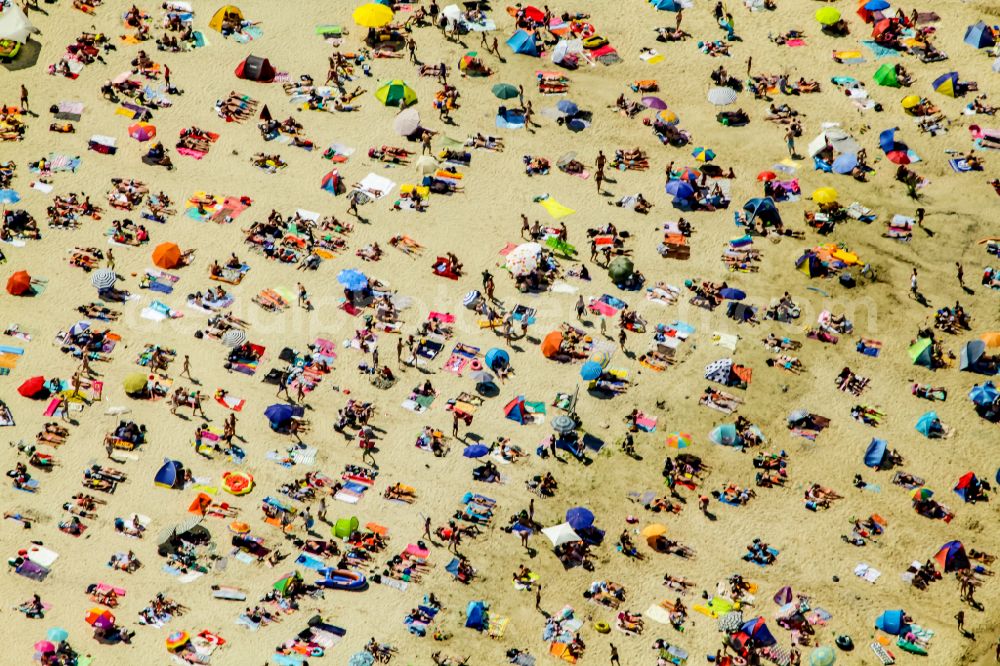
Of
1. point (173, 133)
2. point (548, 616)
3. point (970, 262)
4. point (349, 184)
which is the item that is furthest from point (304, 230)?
point (970, 262)

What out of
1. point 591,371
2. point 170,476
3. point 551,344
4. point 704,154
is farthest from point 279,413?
point 704,154

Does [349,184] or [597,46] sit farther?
[597,46]

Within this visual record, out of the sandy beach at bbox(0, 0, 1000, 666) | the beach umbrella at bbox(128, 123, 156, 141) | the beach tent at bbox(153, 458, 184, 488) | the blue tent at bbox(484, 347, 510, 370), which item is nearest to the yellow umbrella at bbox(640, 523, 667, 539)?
the sandy beach at bbox(0, 0, 1000, 666)

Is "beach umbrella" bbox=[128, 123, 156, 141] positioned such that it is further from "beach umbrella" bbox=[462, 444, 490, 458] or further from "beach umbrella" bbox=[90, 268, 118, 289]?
"beach umbrella" bbox=[462, 444, 490, 458]

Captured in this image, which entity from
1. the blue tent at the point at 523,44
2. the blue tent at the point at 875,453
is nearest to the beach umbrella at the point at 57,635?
the blue tent at the point at 875,453

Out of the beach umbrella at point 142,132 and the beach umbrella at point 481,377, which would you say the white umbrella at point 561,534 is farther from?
the beach umbrella at point 142,132

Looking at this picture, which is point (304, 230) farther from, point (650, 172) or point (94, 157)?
point (650, 172)

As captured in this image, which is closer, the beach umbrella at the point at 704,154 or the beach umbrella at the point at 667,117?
the beach umbrella at the point at 704,154
